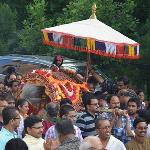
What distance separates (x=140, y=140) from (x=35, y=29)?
11607 mm

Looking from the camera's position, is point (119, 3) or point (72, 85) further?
point (119, 3)

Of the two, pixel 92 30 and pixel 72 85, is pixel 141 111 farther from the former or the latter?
pixel 92 30

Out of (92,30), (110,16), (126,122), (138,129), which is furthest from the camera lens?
(110,16)

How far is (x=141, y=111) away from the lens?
30.7 ft

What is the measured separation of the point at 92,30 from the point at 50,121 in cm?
420

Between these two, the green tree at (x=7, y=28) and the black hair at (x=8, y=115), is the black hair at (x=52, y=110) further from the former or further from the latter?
the green tree at (x=7, y=28)

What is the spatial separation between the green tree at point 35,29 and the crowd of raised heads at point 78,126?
806 centimetres

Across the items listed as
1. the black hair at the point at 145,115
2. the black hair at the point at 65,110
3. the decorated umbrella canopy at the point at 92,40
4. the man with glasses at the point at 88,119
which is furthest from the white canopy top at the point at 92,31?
the black hair at the point at 65,110

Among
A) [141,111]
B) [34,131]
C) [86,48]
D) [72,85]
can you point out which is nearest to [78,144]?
[34,131]

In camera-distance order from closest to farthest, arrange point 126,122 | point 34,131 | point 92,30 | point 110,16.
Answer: point 34,131 → point 126,122 → point 92,30 → point 110,16

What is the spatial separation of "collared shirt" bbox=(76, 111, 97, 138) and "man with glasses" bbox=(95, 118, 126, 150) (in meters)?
0.88

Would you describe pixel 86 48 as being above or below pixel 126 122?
above

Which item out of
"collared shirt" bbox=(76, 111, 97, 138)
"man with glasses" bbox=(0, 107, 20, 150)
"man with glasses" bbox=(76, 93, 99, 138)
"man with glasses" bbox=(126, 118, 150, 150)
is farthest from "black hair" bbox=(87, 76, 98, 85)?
"man with glasses" bbox=(0, 107, 20, 150)

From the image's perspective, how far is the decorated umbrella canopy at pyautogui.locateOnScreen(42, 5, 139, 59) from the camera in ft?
40.9
